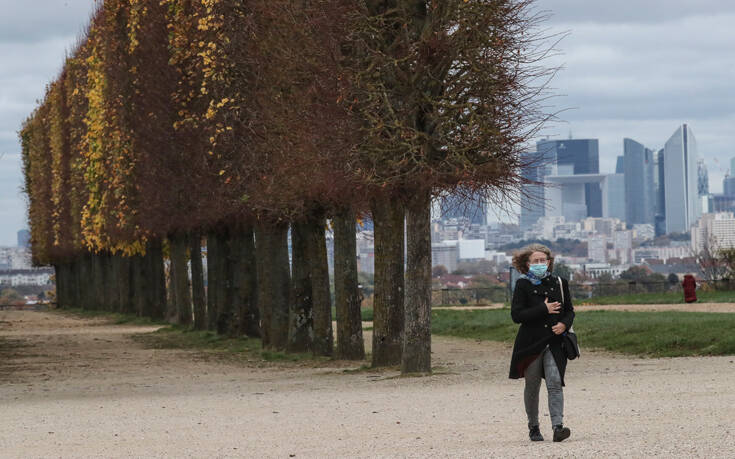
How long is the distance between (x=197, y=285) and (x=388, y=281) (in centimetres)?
1840

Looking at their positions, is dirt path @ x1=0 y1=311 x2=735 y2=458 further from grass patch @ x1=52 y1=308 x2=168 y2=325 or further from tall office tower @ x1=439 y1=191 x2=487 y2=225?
grass patch @ x1=52 y1=308 x2=168 y2=325

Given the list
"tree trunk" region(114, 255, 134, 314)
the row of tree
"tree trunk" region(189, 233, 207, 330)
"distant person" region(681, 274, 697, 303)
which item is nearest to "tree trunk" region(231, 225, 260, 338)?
the row of tree

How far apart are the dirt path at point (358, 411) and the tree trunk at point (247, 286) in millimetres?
6972

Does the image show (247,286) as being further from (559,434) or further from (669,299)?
(559,434)

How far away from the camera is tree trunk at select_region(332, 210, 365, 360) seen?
23.5 meters

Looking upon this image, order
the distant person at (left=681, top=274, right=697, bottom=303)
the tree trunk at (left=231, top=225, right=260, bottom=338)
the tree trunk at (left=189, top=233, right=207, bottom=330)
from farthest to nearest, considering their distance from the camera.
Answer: the distant person at (left=681, top=274, right=697, bottom=303), the tree trunk at (left=189, top=233, right=207, bottom=330), the tree trunk at (left=231, top=225, right=260, bottom=338)

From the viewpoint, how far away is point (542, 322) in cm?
1124

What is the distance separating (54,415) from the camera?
16094 millimetres

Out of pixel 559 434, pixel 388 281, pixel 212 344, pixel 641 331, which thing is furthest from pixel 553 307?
pixel 212 344

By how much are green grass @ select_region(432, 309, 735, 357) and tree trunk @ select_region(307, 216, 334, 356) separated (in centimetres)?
565

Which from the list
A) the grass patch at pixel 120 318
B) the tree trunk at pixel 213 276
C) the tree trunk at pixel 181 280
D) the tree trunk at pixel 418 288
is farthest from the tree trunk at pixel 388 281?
the grass patch at pixel 120 318

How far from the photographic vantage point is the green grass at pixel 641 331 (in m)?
24.3

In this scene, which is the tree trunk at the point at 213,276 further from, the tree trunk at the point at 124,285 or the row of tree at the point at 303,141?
the tree trunk at the point at 124,285

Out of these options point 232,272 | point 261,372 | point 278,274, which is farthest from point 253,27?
point 232,272
